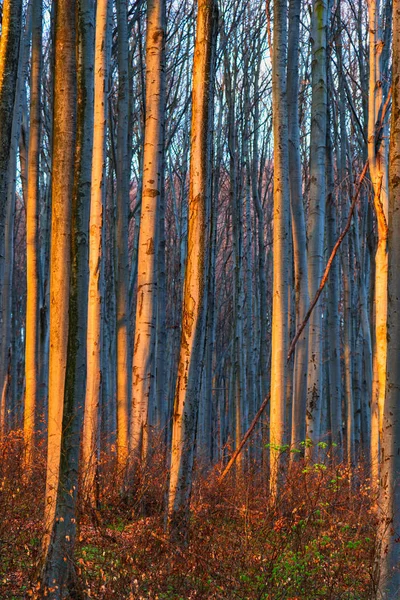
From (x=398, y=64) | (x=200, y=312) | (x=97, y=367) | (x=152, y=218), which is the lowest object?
(x=97, y=367)

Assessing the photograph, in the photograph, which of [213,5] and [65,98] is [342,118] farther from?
[65,98]

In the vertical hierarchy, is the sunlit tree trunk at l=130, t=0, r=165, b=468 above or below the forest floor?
above

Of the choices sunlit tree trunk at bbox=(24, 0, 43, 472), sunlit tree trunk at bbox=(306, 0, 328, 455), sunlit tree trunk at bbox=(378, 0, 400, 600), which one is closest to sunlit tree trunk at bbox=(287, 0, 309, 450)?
sunlit tree trunk at bbox=(306, 0, 328, 455)

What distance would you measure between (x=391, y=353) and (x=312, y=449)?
3869 mm

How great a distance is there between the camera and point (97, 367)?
7105 millimetres

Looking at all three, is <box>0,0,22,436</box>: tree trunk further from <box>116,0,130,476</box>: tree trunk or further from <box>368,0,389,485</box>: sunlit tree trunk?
<box>368,0,389,485</box>: sunlit tree trunk

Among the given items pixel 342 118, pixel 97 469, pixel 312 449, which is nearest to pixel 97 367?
pixel 97 469

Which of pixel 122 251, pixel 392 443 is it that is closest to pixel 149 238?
pixel 122 251

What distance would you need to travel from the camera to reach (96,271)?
7.29m

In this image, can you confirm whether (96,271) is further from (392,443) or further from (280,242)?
(392,443)

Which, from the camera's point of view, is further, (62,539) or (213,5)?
(213,5)

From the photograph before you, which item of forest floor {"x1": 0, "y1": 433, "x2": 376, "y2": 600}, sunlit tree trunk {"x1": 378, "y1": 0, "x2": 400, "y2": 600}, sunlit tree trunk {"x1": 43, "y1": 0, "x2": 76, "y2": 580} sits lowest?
forest floor {"x1": 0, "y1": 433, "x2": 376, "y2": 600}

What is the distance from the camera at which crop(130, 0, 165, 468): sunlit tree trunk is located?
679cm

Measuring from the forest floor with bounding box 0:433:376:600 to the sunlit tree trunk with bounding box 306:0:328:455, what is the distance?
124 cm
